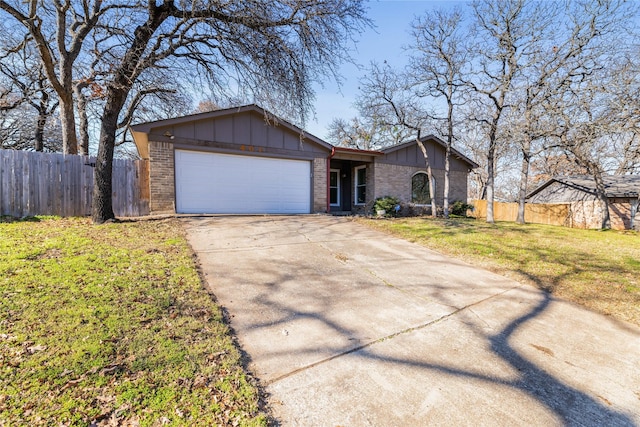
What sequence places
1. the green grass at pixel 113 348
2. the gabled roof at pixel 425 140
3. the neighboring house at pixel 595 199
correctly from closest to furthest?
1. the green grass at pixel 113 348
2. the gabled roof at pixel 425 140
3. the neighboring house at pixel 595 199

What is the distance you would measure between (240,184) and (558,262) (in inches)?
354

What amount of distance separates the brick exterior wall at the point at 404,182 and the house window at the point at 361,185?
735 millimetres

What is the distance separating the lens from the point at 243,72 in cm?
670

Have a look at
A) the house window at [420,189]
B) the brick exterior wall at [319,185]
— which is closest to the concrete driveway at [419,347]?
the brick exterior wall at [319,185]

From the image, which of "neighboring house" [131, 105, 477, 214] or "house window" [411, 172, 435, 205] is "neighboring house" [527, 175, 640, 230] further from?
"neighboring house" [131, 105, 477, 214]

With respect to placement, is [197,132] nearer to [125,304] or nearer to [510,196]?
→ [125,304]

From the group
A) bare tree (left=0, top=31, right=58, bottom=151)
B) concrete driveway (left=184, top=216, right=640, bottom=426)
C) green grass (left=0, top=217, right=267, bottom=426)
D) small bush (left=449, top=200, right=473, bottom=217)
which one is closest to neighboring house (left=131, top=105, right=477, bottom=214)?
small bush (left=449, top=200, right=473, bottom=217)

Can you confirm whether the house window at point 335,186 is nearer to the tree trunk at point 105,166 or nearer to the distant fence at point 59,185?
the distant fence at point 59,185

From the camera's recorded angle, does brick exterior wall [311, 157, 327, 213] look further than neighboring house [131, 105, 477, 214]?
Yes

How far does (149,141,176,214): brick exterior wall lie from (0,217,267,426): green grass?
4.81 meters

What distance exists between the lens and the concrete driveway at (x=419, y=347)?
1.86 meters

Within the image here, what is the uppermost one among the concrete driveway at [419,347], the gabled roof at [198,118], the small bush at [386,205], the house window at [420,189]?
the gabled roof at [198,118]

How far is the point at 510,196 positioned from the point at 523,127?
78.2 ft

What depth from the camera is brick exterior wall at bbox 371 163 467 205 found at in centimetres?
1335
